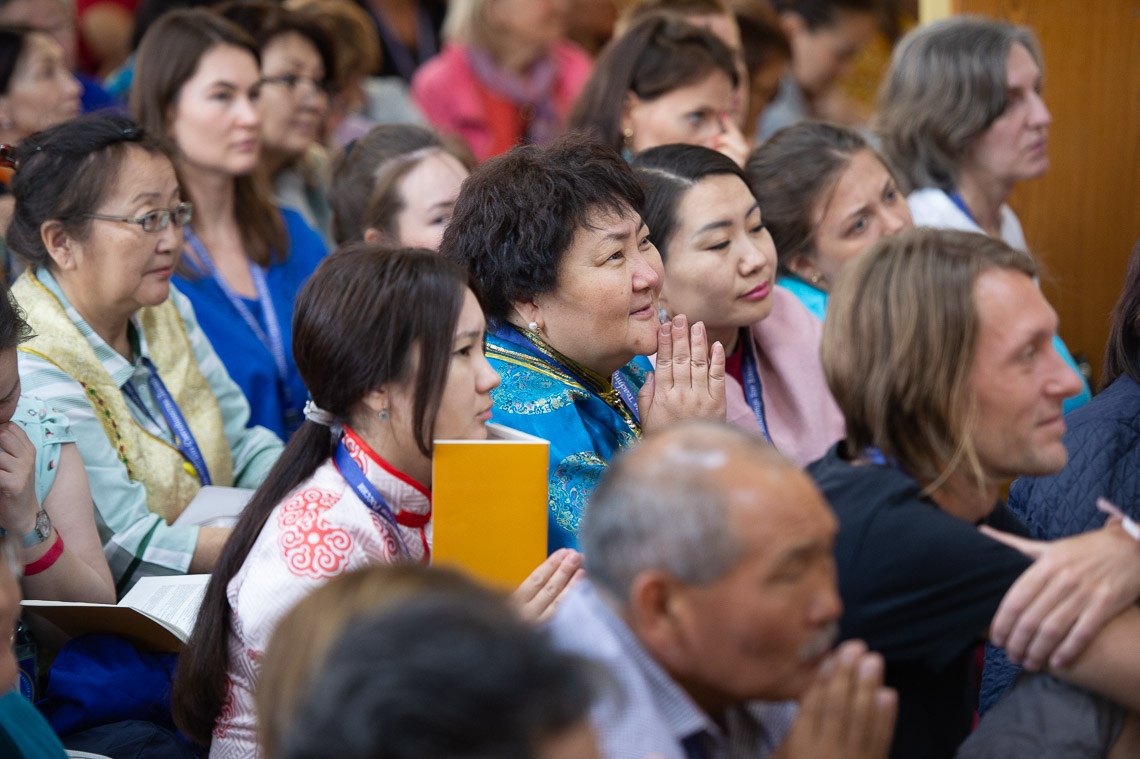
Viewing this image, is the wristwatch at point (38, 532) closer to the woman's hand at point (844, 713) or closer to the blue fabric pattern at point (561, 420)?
the blue fabric pattern at point (561, 420)

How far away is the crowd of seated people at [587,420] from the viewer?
1.25 m

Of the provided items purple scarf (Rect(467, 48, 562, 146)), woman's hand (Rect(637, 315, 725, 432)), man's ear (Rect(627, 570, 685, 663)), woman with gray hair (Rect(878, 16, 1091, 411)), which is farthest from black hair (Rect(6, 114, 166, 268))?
purple scarf (Rect(467, 48, 562, 146))

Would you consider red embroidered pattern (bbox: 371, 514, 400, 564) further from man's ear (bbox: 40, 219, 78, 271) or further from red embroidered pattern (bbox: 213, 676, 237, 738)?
man's ear (bbox: 40, 219, 78, 271)

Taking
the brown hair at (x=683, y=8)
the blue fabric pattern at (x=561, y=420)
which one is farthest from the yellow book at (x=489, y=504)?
the brown hair at (x=683, y=8)

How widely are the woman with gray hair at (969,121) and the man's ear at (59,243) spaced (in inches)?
92.0

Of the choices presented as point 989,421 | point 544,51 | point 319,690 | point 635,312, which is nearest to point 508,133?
point 544,51

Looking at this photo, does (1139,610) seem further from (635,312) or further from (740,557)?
(635,312)

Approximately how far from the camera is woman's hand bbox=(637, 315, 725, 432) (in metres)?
2.30

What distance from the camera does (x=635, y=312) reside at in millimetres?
2293

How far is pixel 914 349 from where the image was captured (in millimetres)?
1558

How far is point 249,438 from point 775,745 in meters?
1.92

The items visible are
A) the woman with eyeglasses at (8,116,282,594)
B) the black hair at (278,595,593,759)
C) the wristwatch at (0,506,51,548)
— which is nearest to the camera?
the black hair at (278,595,593,759)

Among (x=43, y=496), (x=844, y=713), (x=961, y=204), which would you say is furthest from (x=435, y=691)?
(x=961, y=204)

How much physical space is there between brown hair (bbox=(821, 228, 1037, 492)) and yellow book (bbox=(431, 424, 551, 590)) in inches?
18.9
